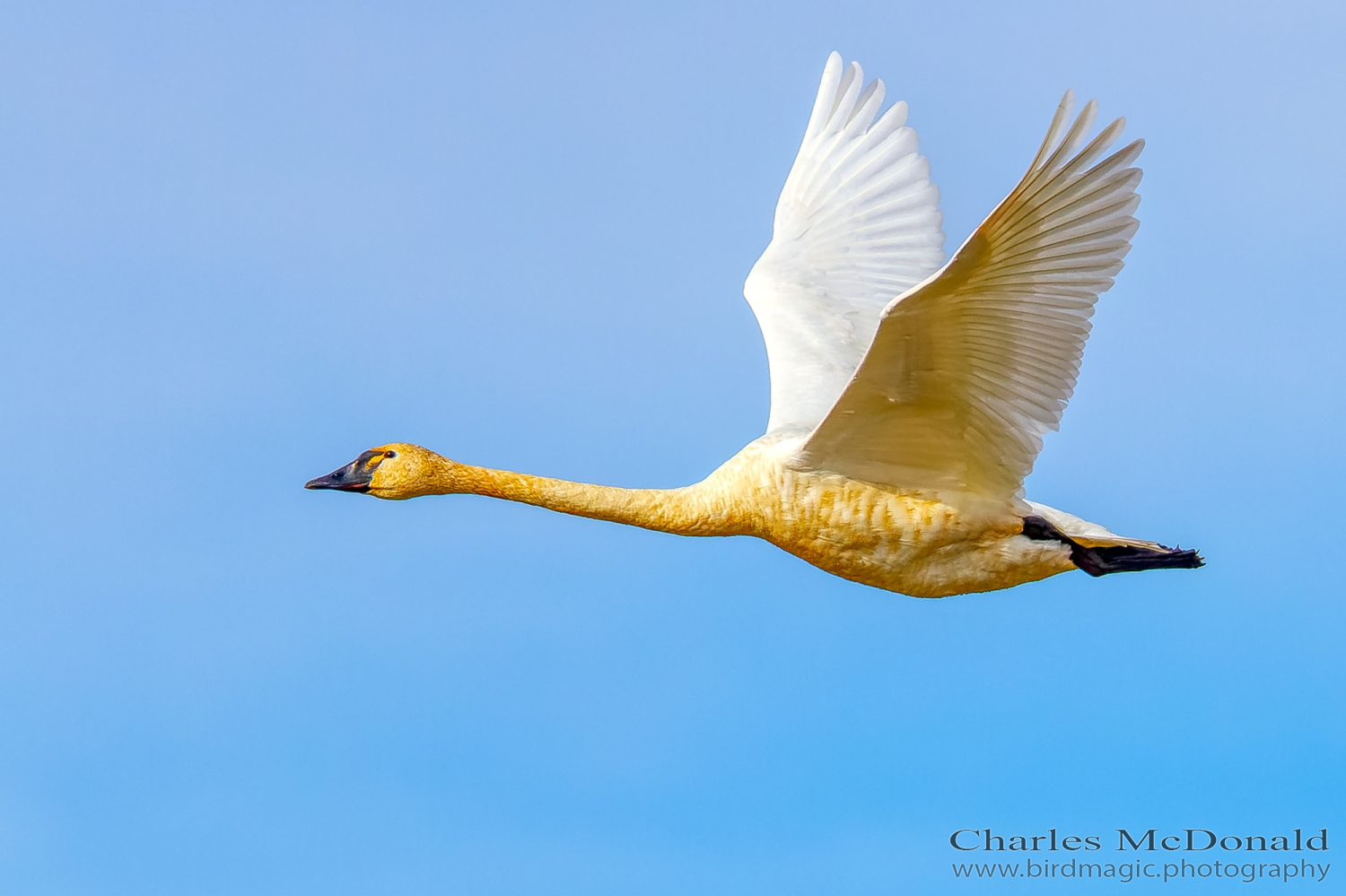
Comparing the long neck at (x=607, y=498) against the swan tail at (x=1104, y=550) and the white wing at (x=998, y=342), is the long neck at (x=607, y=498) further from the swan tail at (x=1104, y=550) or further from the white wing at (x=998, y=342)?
the swan tail at (x=1104, y=550)

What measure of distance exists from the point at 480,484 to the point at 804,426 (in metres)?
2.45

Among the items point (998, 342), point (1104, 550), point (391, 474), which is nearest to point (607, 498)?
point (391, 474)

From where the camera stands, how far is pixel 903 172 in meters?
14.7

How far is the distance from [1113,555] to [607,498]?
11.2ft

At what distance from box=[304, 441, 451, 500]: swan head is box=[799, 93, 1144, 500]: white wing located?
252 centimetres

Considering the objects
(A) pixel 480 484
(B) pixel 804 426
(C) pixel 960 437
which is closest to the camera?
(C) pixel 960 437

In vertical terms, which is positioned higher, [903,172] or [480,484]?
[903,172]

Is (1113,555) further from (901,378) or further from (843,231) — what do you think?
(843,231)

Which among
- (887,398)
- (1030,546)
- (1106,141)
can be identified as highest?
(1106,141)

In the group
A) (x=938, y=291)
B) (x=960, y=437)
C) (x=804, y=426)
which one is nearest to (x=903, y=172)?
(x=804, y=426)

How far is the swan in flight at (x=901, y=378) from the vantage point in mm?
10234

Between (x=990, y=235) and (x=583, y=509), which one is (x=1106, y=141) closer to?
(x=990, y=235)

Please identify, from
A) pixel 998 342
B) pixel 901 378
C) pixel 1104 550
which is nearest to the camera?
pixel 998 342

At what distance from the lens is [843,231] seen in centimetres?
1480
